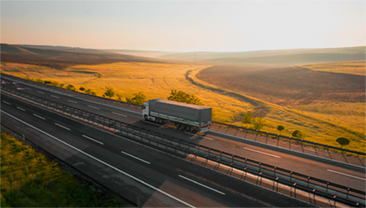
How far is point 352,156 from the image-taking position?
2353cm

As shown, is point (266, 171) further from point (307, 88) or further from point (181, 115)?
point (307, 88)

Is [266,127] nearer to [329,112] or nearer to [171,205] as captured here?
[329,112]

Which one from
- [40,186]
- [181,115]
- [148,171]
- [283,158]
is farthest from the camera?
[181,115]

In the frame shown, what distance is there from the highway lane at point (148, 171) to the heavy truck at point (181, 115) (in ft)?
24.8

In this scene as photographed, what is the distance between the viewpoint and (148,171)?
19.6m

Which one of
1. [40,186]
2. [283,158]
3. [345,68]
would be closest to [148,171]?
[40,186]

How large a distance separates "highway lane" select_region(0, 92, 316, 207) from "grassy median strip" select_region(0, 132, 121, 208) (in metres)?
1.92

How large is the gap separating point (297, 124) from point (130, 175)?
40.1m

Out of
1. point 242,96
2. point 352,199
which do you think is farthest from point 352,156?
point 242,96

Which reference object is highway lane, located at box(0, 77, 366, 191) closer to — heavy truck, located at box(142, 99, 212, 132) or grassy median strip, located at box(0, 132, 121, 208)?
heavy truck, located at box(142, 99, 212, 132)

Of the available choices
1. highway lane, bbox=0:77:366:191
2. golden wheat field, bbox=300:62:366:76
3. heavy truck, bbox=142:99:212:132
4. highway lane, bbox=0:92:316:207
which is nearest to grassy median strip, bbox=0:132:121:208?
highway lane, bbox=0:92:316:207

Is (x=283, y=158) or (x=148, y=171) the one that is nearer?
(x=148, y=171)

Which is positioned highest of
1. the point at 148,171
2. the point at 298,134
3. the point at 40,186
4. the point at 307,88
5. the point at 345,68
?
the point at 345,68

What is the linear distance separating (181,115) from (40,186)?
18.5 meters
